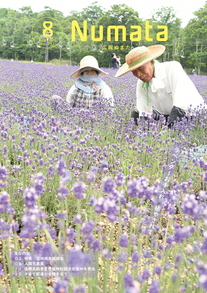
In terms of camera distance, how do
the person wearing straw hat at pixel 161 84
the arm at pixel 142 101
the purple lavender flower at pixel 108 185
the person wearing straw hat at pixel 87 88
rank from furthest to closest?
the person wearing straw hat at pixel 87 88
the arm at pixel 142 101
the person wearing straw hat at pixel 161 84
the purple lavender flower at pixel 108 185

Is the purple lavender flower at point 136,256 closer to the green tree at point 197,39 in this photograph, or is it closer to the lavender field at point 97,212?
the lavender field at point 97,212

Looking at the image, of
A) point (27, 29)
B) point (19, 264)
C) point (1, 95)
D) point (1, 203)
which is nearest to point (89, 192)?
point (19, 264)

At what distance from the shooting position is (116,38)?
1336 inches

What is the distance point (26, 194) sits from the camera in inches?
39.0

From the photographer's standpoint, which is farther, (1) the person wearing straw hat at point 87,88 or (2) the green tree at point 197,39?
(2) the green tree at point 197,39

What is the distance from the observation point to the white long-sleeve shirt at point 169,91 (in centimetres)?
393

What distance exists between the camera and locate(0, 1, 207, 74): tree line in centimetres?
3372

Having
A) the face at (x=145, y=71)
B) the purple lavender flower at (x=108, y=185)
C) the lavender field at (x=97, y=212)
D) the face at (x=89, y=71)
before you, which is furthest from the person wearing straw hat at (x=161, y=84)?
the purple lavender flower at (x=108, y=185)

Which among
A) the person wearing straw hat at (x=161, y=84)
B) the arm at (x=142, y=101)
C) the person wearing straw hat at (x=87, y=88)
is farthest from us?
the person wearing straw hat at (x=87, y=88)

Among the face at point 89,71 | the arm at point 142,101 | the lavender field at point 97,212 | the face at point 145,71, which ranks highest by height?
the face at point 89,71

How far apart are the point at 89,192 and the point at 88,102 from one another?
2762 mm

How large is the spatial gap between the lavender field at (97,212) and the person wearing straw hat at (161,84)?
1.01 ft

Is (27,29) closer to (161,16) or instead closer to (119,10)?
(119,10)

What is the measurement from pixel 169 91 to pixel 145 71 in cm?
50
